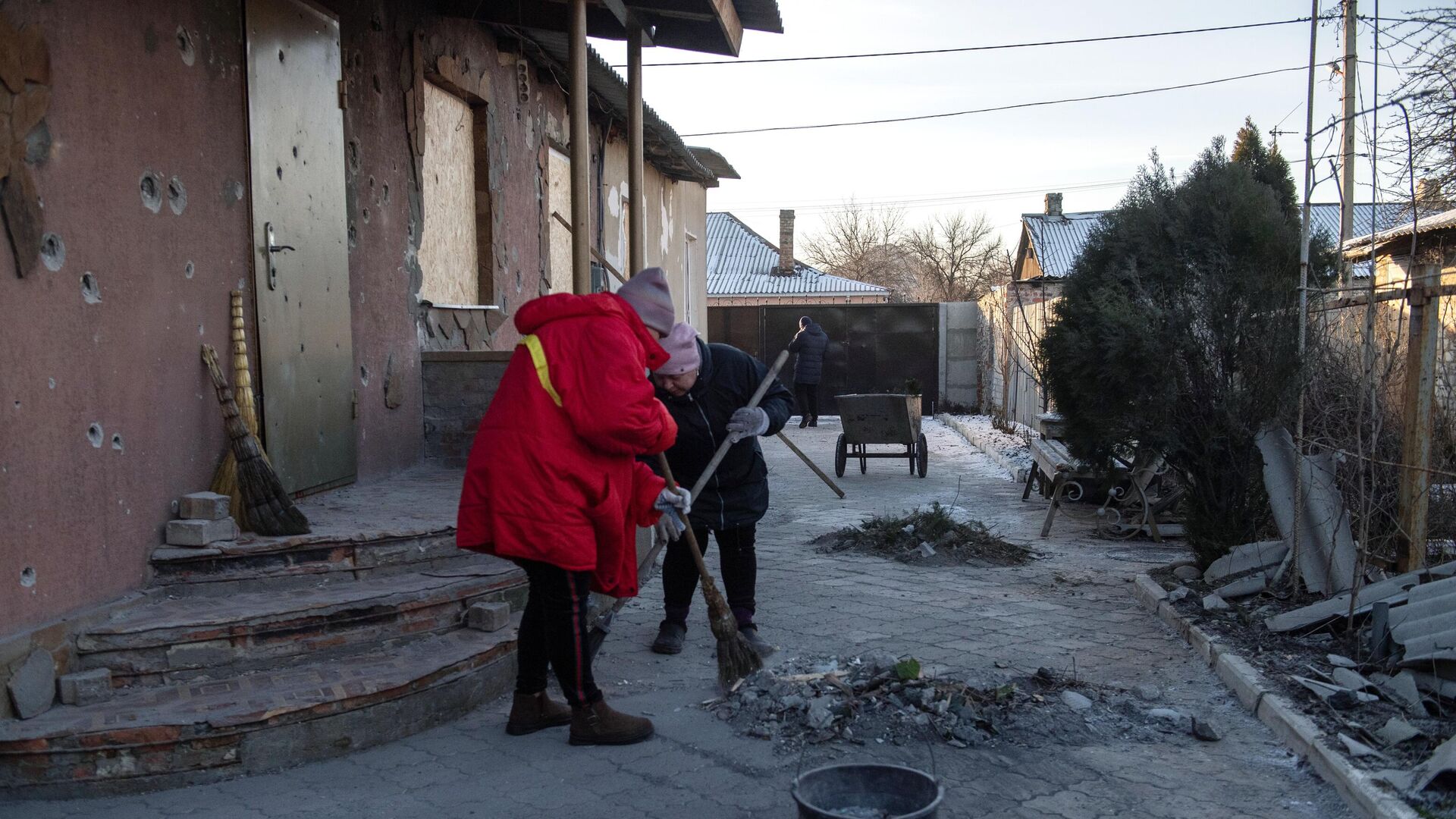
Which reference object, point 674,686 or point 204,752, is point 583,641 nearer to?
point 674,686

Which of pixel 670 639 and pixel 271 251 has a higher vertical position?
pixel 271 251

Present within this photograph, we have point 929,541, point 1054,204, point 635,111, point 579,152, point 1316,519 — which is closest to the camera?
point 1316,519

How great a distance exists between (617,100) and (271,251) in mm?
6568

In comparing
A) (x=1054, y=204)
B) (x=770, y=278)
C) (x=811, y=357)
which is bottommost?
(x=811, y=357)

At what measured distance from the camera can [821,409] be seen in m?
21.5

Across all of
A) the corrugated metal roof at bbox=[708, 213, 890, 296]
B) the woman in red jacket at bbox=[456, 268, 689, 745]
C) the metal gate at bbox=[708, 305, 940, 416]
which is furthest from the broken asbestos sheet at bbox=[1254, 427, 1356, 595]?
the corrugated metal roof at bbox=[708, 213, 890, 296]

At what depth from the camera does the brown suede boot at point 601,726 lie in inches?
150

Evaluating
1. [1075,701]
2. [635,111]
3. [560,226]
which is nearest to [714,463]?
[1075,701]

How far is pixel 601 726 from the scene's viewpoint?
12.5ft

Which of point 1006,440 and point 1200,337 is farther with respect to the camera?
point 1006,440

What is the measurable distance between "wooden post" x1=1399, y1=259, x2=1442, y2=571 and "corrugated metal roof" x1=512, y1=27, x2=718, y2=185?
14.1 feet

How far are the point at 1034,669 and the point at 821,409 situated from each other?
55.4 feet

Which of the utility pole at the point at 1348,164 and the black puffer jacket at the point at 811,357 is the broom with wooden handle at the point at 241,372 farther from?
the black puffer jacket at the point at 811,357

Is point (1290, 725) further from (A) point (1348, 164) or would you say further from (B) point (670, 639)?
(A) point (1348, 164)
